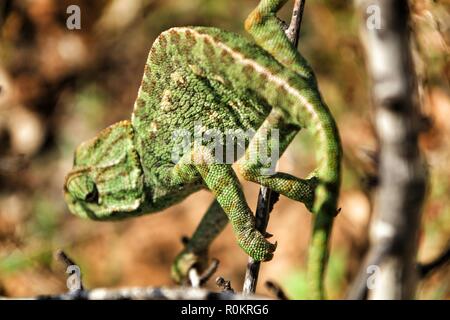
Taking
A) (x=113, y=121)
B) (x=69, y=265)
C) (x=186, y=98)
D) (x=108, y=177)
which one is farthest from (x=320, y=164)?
(x=113, y=121)

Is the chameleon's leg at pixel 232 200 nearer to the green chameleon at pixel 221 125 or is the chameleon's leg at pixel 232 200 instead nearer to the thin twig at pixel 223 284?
the green chameleon at pixel 221 125

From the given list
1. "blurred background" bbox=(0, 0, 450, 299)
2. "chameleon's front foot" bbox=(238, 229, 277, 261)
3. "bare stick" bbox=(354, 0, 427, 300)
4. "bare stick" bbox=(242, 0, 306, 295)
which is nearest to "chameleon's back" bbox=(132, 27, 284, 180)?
"bare stick" bbox=(242, 0, 306, 295)

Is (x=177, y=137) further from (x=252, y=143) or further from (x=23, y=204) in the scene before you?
(x=23, y=204)

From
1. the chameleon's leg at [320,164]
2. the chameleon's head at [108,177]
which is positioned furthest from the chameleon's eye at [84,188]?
the chameleon's leg at [320,164]

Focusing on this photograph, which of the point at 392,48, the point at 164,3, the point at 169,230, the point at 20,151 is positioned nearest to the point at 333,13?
the point at 164,3

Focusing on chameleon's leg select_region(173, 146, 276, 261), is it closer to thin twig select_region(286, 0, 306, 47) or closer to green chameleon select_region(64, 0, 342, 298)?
green chameleon select_region(64, 0, 342, 298)

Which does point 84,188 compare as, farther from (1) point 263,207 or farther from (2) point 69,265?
(1) point 263,207
